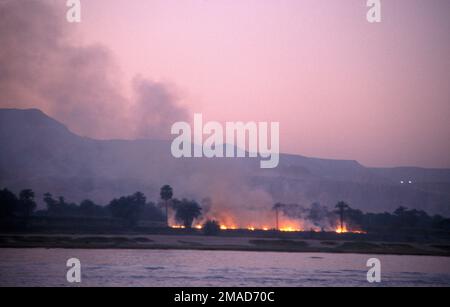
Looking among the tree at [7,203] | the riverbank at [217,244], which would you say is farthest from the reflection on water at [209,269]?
the tree at [7,203]

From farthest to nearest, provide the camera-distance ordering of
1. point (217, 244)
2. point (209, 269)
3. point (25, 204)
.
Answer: point (25, 204)
point (217, 244)
point (209, 269)

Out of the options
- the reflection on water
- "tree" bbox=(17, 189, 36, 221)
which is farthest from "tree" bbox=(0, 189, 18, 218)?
the reflection on water

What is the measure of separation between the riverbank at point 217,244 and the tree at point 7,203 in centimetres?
1330

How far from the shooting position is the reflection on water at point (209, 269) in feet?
192

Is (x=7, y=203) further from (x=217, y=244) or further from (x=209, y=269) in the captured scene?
(x=209, y=269)

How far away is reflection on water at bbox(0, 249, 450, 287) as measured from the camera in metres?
58.4

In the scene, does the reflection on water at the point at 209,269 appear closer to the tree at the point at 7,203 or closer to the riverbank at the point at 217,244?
the riverbank at the point at 217,244

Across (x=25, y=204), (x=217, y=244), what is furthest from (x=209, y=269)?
(x=25, y=204)

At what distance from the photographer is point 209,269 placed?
69.6m

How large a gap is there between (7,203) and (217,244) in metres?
40.3

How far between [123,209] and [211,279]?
63083 mm
